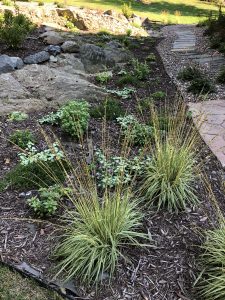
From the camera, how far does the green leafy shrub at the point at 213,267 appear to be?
2.36m

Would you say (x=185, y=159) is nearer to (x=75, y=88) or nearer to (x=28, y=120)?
(x=28, y=120)

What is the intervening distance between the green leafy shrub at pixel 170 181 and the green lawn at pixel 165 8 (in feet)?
45.6

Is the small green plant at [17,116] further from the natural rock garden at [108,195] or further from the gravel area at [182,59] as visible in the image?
the gravel area at [182,59]

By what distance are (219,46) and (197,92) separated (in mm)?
3671

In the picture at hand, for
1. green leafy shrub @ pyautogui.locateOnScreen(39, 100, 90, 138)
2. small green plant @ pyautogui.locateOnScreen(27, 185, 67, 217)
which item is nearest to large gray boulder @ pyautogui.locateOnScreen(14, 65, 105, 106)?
green leafy shrub @ pyautogui.locateOnScreen(39, 100, 90, 138)

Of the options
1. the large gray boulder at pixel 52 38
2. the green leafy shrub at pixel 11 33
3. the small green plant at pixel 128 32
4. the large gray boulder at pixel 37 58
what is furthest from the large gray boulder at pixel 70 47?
the small green plant at pixel 128 32

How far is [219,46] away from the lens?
30.2 ft

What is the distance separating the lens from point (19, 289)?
2.46 m

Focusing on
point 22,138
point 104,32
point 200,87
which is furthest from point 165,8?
point 22,138

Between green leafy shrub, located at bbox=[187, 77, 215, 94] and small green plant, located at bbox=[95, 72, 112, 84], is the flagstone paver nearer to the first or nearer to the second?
green leafy shrub, located at bbox=[187, 77, 215, 94]

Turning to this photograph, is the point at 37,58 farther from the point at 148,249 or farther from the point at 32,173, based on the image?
the point at 148,249

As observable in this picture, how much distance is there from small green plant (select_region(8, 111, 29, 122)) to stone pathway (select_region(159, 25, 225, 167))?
6.67 ft

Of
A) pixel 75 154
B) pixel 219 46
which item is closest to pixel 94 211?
pixel 75 154

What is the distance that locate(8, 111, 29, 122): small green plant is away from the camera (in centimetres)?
463
